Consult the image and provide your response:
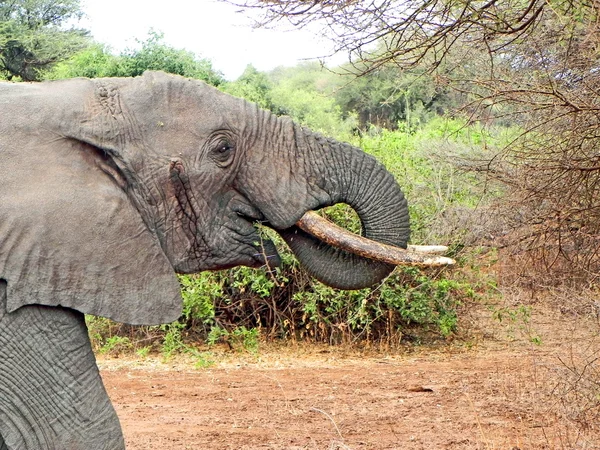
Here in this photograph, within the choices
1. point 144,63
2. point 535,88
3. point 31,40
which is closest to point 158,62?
point 144,63

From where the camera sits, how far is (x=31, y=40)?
3167 centimetres

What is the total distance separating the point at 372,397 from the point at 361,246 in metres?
4.14

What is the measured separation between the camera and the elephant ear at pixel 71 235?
11.9ft

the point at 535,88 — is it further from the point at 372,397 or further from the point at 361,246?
the point at 372,397

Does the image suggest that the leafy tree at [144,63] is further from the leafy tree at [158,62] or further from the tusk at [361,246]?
the tusk at [361,246]

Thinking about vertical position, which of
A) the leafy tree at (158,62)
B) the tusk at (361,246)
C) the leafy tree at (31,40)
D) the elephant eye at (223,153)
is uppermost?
the leafy tree at (31,40)

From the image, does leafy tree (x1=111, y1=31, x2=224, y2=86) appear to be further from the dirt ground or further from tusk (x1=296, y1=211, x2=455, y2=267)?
tusk (x1=296, y1=211, x2=455, y2=267)

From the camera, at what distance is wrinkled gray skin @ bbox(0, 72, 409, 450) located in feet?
12.0

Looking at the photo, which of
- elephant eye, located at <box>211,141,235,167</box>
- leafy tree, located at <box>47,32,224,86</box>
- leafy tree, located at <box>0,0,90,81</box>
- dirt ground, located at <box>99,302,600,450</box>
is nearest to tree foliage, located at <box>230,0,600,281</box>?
dirt ground, located at <box>99,302,600,450</box>

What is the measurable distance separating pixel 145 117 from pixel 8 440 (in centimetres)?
132

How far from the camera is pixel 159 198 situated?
399 cm

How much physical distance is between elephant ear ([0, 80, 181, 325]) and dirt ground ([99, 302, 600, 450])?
1781mm

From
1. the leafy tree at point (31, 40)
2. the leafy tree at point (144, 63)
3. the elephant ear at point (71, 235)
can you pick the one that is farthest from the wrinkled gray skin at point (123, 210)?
the leafy tree at point (31, 40)

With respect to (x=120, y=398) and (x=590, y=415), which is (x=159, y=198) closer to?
(x=590, y=415)
